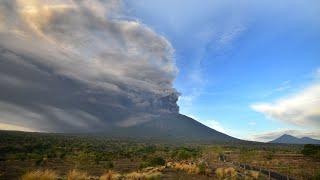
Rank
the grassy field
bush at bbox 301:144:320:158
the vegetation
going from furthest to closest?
bush at bbox 301:144:320:158 < the vegetation < the grassy field

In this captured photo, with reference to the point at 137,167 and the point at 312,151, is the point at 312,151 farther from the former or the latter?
the point at 137,167

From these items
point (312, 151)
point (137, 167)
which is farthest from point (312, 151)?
point (137, 167)

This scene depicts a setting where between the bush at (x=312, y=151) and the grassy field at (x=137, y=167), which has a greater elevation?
the bush at (x=312, y=151)

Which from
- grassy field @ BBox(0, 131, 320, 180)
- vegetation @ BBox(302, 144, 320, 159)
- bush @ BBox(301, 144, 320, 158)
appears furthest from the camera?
bush @ BBox(301, 144, 320, 158)

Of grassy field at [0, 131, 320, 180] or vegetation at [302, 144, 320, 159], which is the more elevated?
vegetation at [302, 144, 320, 159]

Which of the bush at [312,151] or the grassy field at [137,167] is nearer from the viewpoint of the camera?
the grassy field at [137,167]

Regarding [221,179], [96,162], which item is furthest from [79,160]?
[221,179]

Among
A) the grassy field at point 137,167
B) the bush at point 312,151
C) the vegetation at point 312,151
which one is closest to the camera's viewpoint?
the grassy field at point 137,167

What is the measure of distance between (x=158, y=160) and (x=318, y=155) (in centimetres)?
3049

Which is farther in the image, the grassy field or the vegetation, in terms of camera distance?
the vegetation

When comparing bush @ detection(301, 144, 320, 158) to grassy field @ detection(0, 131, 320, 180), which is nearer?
grassy field @ detection(0, 131, 320, 180)

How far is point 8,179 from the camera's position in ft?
88.0

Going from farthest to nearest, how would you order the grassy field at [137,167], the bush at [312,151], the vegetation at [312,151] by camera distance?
the bush at [312,151], the vegetation at [312,151], the grassy field at [137,167]

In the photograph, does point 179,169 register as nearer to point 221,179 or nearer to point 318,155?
point 221,179
